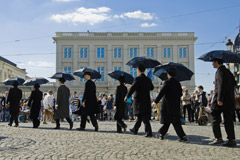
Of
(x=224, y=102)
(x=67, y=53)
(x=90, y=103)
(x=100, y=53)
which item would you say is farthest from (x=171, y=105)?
(x=67, y=53)

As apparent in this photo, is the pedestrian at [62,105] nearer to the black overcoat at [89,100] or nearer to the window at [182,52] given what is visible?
the black overcoat at [89,100]

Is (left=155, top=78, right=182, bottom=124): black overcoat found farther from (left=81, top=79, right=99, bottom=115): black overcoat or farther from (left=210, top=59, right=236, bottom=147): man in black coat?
(left=81, top=79, right=99, bottom=115): black overcoat

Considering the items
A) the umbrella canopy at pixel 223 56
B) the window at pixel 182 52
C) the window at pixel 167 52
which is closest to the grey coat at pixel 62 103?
the umbrella canopy at pixel 223 56

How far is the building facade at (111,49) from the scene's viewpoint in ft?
171

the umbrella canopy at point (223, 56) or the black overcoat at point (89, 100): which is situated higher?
A: the umbrella canopy at point (223, 56)

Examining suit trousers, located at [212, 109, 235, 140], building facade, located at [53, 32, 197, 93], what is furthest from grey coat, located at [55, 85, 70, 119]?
building facade, located at [53, 32, 197, 93]

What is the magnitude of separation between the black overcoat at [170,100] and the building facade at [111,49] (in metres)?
44.6

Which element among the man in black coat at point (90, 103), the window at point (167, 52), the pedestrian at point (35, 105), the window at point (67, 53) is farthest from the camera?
the window at point (67, 53)

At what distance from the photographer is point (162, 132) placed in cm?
745

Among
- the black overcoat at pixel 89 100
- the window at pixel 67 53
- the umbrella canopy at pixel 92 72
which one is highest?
the window at pixel 67 53

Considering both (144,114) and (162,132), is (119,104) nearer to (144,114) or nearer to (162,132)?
(144,114)

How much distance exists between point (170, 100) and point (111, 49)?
45.9 m

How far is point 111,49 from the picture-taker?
5259cm

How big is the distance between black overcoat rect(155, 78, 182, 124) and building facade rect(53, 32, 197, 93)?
146ft
